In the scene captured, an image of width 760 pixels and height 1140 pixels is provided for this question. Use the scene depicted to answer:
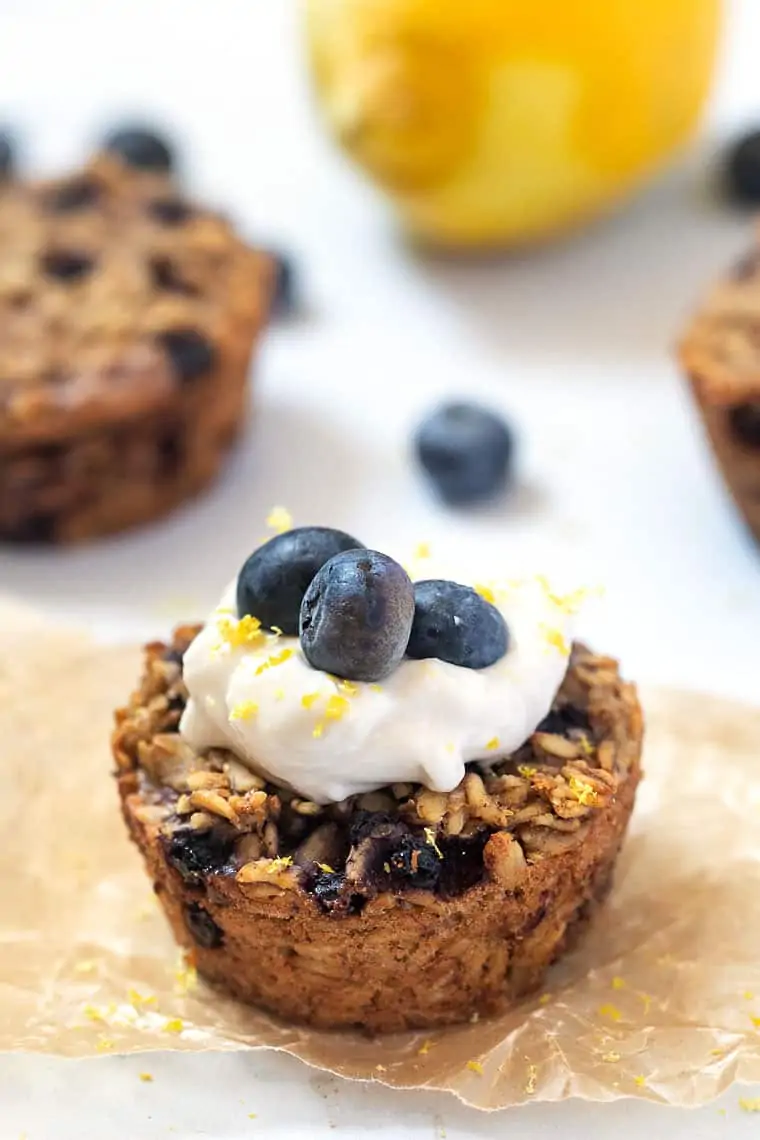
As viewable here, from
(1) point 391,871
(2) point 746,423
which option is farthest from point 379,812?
(2) point 746,423

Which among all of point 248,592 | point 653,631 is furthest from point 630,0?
point 248,592

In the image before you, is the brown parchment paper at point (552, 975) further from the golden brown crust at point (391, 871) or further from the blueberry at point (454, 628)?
the blueberry at point (454, 628)

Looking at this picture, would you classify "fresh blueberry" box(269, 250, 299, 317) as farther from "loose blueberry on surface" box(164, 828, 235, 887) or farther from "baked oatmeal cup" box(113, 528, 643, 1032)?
"loose blueberry on surface" box(164, 828, 235, 887)

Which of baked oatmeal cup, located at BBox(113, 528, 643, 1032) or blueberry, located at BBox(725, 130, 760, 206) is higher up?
blueberry, located at BBox(725, 130, 760, 206)

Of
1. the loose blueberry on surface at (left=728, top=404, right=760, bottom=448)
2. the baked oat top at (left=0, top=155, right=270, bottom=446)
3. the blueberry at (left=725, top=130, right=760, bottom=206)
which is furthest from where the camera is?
the blueberry at (left=725, top=130, right=760, bottom=206)

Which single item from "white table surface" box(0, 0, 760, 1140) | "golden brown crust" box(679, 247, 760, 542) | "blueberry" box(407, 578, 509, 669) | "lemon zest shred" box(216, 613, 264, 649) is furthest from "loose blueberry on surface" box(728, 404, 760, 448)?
"lemon zest shred" box(216, 613, 264, 649)

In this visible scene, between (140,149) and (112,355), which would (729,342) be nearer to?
(112,355)

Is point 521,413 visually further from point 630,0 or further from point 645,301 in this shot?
point 630,0
